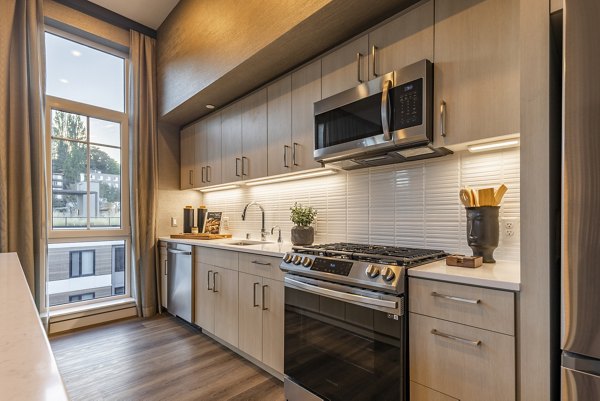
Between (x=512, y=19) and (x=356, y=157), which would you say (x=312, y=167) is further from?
(x=512, y=19)

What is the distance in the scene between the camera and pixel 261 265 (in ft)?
7.22

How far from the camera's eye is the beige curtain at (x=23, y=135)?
266cm

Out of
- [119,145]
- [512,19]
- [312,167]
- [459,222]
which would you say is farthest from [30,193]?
[512,19]

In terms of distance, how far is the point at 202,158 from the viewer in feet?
11.6

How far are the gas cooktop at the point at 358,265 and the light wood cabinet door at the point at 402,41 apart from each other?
1.07 m

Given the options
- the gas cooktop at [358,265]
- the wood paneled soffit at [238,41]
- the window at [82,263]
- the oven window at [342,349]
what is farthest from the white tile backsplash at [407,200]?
the window at [82,263]

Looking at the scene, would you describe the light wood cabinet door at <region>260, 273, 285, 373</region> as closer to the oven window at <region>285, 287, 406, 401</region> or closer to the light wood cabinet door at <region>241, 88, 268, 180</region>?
the oven window at <region>285, 287, 406, 401</region>

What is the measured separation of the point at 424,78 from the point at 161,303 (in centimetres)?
351

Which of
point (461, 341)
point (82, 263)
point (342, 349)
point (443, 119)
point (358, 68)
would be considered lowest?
point (342, 349)

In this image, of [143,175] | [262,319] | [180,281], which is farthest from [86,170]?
[262,319]

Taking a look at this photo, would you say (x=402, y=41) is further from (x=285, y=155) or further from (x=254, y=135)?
(x=254, y=135)

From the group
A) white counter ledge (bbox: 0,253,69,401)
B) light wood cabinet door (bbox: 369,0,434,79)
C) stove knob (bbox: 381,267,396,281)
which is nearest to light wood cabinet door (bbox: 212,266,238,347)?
stove knob (bbox: 381,267,396,281)

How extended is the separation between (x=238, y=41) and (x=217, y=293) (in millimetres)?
2085

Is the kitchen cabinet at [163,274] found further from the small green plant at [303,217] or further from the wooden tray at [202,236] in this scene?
the small green plant at [303,217]
